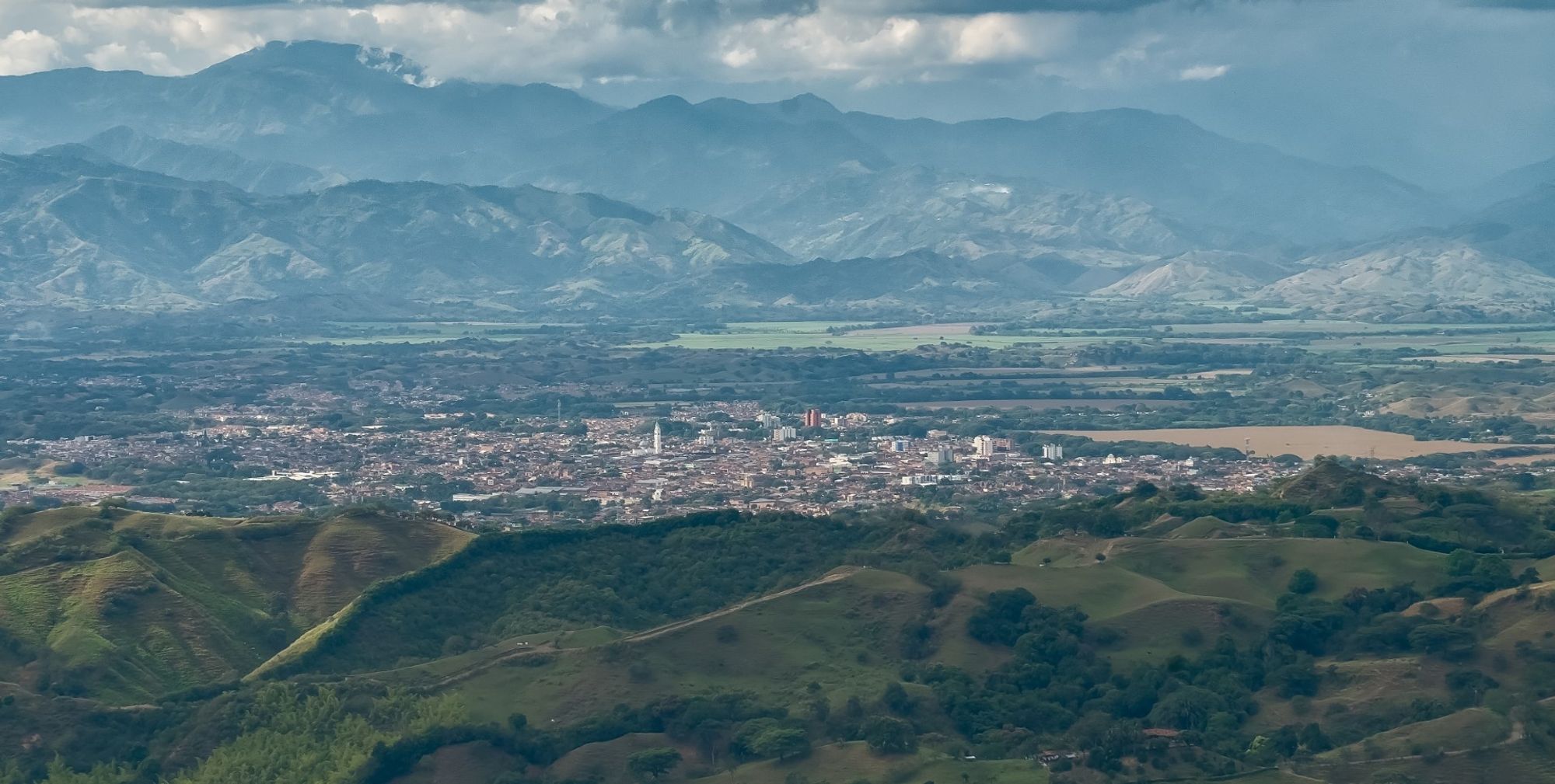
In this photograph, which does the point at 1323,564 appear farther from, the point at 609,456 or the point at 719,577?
the point at 609,456

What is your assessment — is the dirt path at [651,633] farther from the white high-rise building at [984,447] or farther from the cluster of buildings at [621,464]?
the white high-rise building at [984,447]

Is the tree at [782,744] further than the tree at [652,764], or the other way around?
the tree at [782,744]

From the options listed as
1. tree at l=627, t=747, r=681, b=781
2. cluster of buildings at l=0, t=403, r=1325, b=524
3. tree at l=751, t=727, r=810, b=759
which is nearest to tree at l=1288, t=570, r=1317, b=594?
tree at l=751, t=727, r=810, b=759

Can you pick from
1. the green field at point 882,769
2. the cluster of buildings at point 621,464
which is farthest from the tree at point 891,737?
the cluster of buildings at point 621,464

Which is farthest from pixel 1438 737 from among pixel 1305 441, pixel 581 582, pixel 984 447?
pixel 1305 441

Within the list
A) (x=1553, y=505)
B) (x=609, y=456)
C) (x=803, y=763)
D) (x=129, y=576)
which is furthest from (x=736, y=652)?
(x=609, y=456)

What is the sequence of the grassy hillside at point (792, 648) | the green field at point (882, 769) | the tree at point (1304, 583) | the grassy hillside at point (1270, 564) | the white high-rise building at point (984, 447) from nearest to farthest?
1. the green field at point (882, 769)
2. the grassy hillside at point (792, 648)
3. the tree at point (1304, 583)
4. the grassy hillside at point (1270, 564)
5. the white high-rise building at point (984, 447)

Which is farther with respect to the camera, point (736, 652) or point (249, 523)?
point (249, 523)
